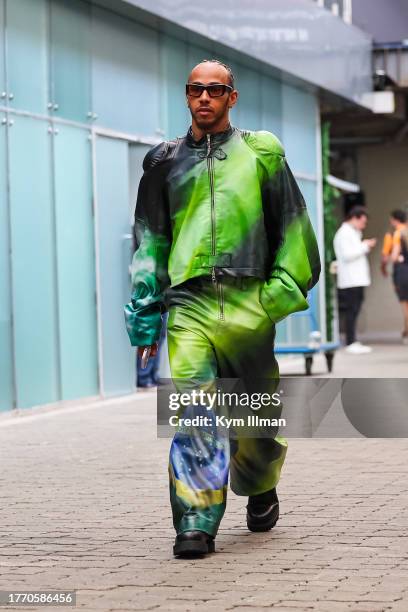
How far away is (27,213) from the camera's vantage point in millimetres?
13289

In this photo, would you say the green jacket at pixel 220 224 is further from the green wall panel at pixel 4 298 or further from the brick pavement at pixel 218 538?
the green wall panel at pixel 4 298

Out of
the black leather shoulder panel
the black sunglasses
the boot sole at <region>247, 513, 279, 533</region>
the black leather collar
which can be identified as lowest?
the boot sole at <region>247, 513, 279, 533</region>

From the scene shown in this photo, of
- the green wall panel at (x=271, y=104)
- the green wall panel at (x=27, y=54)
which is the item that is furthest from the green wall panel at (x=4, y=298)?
the green wall panel at (x=271, y=104)

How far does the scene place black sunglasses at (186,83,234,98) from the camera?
6.16m

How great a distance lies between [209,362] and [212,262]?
1.27 feet

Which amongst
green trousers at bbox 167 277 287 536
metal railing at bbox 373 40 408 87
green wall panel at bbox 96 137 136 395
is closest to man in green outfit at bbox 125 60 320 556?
green trousers at bbox 167 277 287 536

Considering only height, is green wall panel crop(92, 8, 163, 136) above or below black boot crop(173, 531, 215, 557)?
above

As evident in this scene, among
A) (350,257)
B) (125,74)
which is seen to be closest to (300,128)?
(350,257)

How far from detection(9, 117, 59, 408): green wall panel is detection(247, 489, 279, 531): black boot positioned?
6.60 meters

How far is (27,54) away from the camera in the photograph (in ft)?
43.8

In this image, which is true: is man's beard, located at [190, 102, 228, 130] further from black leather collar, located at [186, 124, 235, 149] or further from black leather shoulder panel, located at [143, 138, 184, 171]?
black leather shoulder panel, located at [143, 138, 184, 171]

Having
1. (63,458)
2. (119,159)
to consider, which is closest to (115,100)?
(119,159)

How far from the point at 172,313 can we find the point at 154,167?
592mm

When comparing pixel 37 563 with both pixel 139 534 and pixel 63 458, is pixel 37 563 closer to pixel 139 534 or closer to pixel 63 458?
pixel 139 534
